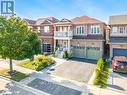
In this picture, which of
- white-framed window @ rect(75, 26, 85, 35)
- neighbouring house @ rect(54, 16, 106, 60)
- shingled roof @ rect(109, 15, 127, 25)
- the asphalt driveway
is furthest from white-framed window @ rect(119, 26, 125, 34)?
Answer: the asphalt driveway

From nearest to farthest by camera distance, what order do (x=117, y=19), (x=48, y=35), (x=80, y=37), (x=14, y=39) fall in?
1. (x=14, y=39)
2. (x=117, y=19)
3. (x=80, y=37)
4. (x=48, y=35)

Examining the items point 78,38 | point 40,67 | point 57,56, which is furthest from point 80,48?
point 40,67

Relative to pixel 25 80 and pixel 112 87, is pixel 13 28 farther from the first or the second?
pixel 112 87

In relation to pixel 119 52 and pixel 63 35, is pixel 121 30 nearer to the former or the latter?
pixel 119 52

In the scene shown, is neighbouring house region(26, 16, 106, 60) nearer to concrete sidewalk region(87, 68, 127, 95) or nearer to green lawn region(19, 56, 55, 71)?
green lawn region(19, 56, 55, 71)

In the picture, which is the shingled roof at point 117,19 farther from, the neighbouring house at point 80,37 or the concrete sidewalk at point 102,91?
the concrete sidewalk at point 102,91

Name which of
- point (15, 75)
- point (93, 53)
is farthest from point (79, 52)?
point (15, 75)

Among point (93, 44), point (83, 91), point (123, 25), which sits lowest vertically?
point (83, 91)
